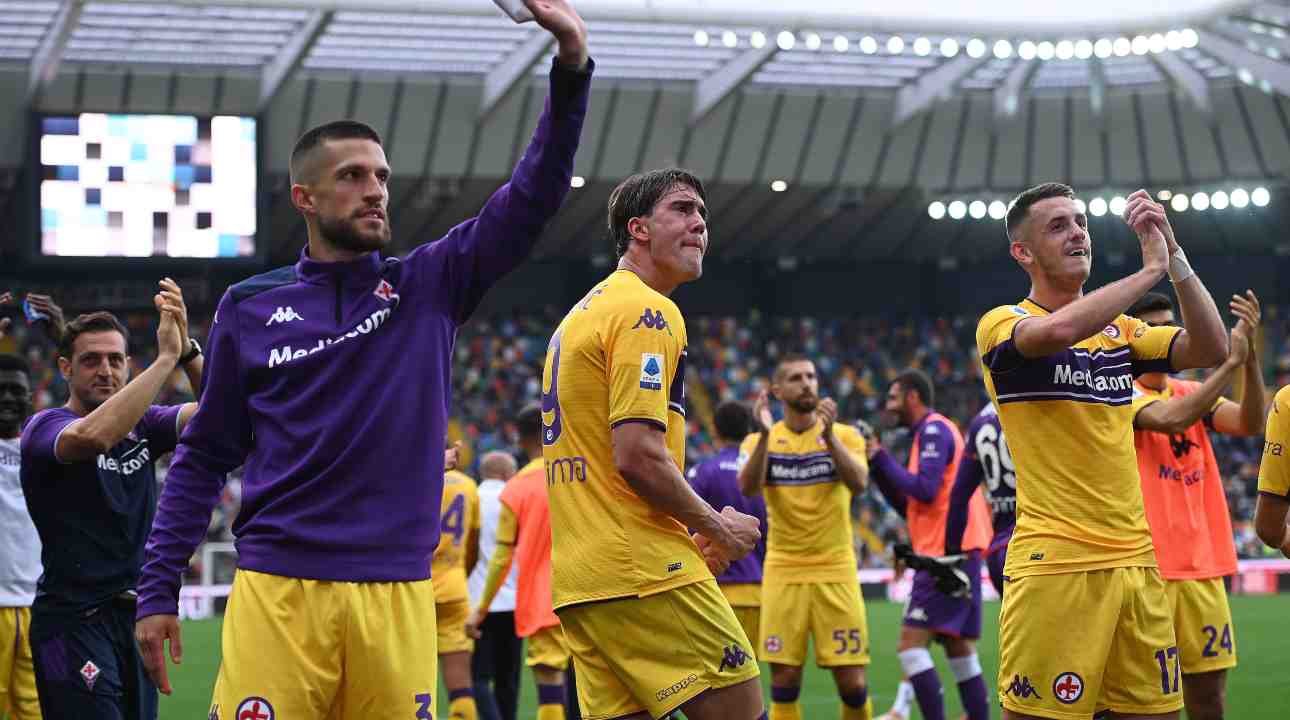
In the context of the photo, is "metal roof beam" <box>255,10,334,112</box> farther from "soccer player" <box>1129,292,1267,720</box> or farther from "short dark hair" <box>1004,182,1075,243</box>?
"short dark hair" <box>1004,182,1075,243</box>

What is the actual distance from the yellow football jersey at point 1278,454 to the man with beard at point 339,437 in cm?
320

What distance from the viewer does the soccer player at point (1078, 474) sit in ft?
16.7

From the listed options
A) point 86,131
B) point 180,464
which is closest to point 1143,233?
point 180,464

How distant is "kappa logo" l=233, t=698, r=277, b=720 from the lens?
3598 mm

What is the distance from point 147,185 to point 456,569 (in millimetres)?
11365

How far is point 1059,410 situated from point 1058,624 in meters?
0.72

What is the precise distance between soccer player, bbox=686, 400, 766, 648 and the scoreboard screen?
1149 centimetres

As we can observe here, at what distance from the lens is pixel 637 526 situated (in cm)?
454

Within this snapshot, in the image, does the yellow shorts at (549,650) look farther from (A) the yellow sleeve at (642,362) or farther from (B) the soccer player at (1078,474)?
(A) the yellow sleeve at (642,362)

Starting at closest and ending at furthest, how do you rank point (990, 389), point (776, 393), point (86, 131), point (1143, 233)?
point (1143, 233)
point (990, 389)
point (776, 393)
point (86, 131)

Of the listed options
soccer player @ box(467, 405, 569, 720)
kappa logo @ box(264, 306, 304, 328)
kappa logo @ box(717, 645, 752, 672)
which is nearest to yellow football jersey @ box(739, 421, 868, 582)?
soccer player @ box(467, 405, 569, 720)

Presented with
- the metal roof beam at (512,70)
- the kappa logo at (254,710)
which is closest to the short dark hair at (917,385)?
the kappa logo at (254,710)

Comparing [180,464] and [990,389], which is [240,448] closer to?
[180,464]

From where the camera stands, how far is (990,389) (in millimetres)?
5461
